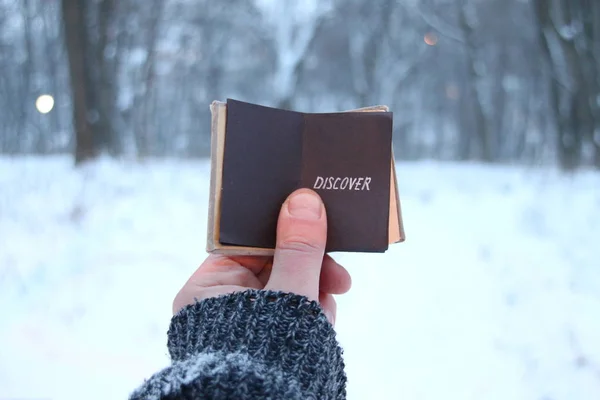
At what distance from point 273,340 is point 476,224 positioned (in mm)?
2509

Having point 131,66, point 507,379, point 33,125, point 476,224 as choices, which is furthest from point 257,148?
point 131,66

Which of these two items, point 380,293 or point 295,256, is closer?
point 295,256

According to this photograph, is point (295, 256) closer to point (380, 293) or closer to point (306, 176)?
point (306, 176)

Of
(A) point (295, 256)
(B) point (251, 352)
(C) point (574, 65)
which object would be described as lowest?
(B) point (251, 352)

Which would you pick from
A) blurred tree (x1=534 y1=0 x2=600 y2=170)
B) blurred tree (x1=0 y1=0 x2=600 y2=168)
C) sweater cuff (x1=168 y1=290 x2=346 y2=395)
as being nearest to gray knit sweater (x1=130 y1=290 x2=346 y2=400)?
sweater cuff (x1=168 y1=290 x2=346 y2=395)

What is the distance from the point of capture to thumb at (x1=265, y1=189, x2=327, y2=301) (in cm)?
81

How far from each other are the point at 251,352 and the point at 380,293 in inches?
61.4

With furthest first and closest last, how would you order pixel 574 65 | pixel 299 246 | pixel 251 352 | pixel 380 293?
pixel 574 65 < pixel 380 293 < pixel 299 246 < pixel 251 352

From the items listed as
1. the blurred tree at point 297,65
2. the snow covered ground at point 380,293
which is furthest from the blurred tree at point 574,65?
the snow covered ground at point 380,293

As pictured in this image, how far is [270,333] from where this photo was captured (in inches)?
28.8

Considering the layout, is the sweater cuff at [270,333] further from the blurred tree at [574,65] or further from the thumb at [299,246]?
the blurred tree at [574,65]

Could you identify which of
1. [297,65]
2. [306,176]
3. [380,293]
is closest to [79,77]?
[297,65]

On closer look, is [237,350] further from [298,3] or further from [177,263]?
[298,3]

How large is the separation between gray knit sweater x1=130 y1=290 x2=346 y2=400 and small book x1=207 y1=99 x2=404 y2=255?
12cm
